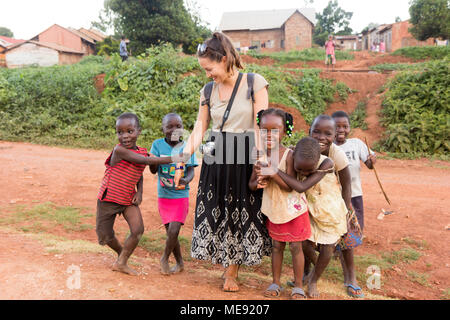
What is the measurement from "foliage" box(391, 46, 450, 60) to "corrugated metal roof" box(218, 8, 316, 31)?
14772 mm

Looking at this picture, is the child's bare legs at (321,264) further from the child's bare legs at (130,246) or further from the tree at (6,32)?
the tree at (6,32)

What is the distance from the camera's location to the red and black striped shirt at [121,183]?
120 inches

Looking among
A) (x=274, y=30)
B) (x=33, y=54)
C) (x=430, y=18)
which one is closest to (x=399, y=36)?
(x=430, y=18)

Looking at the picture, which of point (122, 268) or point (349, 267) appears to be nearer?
point (122, 268)

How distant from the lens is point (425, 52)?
19.3 m

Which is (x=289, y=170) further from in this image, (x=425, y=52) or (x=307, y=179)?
(x=425, y=52)

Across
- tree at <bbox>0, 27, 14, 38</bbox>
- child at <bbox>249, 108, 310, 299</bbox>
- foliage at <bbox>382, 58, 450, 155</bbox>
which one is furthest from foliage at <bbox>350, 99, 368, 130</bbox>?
tree at <bbox>0, 27, 14, 38</bbox>

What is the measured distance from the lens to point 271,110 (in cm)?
266

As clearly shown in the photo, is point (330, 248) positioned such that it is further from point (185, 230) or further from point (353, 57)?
point (353, 57)

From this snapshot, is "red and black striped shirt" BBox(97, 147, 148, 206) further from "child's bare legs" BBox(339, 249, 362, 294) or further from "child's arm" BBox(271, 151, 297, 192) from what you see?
"child's bare legs" BBox(339, 249, 362, 294)

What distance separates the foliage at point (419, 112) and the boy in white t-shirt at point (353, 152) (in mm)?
6647

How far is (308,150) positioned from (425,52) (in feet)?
66.2

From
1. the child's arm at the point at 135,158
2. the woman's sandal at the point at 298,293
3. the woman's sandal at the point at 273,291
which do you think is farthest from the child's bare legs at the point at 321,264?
the child's arm at the point at 135,158
